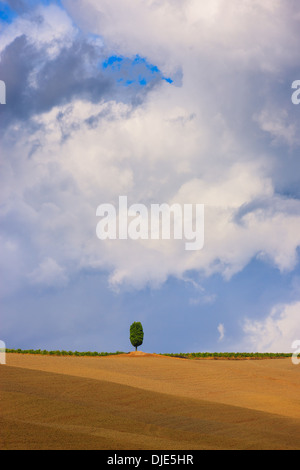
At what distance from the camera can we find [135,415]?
9.30 m

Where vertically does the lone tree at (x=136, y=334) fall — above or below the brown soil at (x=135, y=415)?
above

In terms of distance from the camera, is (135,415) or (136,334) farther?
(136,334)

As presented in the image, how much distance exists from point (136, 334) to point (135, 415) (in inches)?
1040

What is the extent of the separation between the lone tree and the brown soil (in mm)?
19285

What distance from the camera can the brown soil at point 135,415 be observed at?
23.3 ft

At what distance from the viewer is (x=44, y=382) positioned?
1199 centimetres

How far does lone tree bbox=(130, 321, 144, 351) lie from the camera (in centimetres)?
3508

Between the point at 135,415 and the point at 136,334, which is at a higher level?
the point at 136,334

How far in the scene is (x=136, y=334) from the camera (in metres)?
35.4

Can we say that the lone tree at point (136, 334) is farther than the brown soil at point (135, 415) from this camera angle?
Yes

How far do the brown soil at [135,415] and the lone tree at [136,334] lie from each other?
19.3 meters

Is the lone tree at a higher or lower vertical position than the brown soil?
higher
